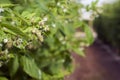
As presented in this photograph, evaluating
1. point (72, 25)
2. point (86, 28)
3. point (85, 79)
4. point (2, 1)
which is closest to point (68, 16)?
point (72, 25)

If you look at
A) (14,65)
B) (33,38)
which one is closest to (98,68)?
(14,65)

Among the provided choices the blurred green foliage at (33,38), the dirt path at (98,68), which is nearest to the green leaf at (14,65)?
the blurred green foliage at (33,38)

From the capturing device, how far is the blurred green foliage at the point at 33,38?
120 centimetres

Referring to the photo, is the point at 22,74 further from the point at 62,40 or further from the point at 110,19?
the point at 110,19

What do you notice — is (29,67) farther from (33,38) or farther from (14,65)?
(33,38)

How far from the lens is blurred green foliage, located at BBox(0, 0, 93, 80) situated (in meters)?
1.20

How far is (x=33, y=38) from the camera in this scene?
1235 mm

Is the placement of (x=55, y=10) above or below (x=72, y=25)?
above

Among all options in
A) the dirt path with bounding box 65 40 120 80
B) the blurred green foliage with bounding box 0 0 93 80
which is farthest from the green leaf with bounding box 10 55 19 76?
the dirt path with bounding box 65 40 120 80

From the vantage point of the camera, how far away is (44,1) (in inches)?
66.9

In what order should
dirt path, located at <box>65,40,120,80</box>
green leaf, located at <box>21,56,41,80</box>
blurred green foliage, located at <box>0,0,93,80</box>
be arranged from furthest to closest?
dirt path, located at <box>65,40,120,80</box> < green leaf, located at <box>21,56,41,80</box> < blurred green foliage, located at <box>0,0,93,80</box>

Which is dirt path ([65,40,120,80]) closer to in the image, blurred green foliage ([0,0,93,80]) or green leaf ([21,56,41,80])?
blurred green foliage ([0,0,93,80])

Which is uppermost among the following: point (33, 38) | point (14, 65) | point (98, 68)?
point (33, 38)

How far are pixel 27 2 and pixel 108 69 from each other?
6.52 metres
